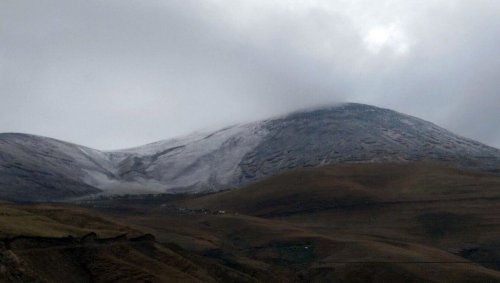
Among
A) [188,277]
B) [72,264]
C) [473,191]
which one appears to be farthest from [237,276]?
[473,191]

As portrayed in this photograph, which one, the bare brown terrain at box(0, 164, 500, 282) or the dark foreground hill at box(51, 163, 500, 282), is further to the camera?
the dark foreground hill at box(51, 163, 500, 282)

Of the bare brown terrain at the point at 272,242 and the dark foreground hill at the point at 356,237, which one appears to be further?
the dark foreground hill at the point at 356,237

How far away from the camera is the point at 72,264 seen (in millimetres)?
67375

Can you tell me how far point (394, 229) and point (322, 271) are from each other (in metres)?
54.4

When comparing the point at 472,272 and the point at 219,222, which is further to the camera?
the point at 219,222

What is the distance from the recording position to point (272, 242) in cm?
13950

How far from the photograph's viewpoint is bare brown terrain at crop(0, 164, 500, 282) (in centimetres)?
6788

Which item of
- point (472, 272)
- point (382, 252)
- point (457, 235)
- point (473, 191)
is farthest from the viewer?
point (473, 191)

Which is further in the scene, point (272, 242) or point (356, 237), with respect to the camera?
point (356, 237)

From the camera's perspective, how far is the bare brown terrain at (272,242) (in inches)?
2672

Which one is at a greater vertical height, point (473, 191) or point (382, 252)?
point (473, 191)

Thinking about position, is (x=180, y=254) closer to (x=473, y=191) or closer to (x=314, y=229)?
(x=314, y=229)

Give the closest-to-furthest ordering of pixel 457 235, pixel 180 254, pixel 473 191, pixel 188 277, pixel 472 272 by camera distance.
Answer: pixel 188 277 < pixel 180 254 < pixel 472 272 < pixel 457 235 < pixel 473 191

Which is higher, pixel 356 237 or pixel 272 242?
pixel 356 237
